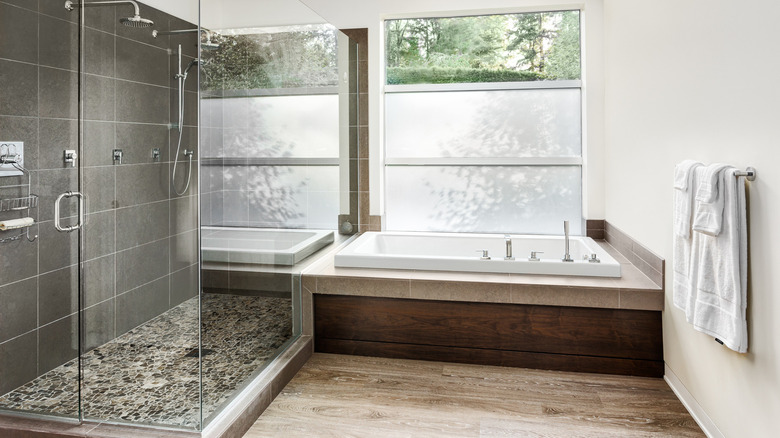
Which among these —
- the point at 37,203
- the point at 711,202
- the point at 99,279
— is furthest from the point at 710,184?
the point at 37,203

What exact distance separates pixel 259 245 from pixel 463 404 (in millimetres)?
1194

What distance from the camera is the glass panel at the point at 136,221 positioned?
207cm

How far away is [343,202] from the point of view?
3.67m

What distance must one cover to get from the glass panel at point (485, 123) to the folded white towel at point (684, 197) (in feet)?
5.92

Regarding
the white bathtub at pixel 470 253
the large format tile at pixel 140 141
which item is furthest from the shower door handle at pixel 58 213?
the white bathtub at pixel 470 253

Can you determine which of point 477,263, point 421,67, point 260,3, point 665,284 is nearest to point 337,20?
point 421,67

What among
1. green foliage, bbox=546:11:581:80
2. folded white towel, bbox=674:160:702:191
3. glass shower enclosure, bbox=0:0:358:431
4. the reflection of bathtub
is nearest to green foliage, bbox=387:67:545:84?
green foliage, bbox=546:11:581:80

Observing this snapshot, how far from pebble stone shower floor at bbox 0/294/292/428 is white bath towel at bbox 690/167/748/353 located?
182cm

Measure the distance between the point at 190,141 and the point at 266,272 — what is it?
74 cm

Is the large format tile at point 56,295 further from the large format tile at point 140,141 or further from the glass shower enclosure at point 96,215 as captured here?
the large format tile at point 140,141

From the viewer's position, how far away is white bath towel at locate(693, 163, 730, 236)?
6.00 feet

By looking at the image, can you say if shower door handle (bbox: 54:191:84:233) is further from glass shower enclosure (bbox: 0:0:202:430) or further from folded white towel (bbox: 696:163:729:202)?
folded white towel (bbox: 696:163:729:202)

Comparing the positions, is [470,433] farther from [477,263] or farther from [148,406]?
[148,406]

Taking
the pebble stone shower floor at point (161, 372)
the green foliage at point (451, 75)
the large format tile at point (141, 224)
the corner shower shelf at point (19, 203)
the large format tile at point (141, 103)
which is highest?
the green foliage at point (451, 75)
